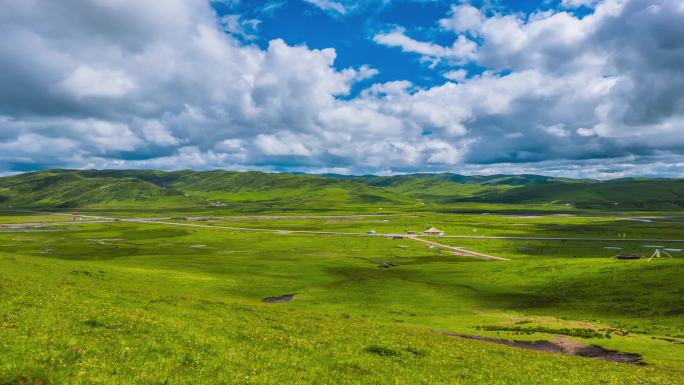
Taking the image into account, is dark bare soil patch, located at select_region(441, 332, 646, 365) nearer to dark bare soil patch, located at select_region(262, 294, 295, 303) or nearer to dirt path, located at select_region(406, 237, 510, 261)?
dark bare soil patch, located at select_region(262, 294, 295, 303)

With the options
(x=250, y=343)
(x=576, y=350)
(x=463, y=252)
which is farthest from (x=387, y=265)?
(x=250, y=343)

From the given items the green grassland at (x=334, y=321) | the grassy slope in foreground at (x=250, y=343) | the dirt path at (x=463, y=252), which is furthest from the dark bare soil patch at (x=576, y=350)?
the dirt path at (x=463, y=252)

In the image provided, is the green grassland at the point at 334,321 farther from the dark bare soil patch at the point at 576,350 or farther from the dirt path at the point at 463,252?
the dirt path at the point at 463,252

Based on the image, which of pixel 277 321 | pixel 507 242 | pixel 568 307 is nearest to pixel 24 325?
pixel 277 321

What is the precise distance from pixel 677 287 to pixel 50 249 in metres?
169

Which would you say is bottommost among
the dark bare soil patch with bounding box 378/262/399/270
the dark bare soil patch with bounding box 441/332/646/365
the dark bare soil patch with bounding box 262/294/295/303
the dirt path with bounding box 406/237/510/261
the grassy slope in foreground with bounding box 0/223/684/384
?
the dirt path with bounding box 406/237/510/261

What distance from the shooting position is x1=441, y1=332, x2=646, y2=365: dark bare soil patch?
1353 inches

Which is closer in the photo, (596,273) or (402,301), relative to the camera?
(402,301)

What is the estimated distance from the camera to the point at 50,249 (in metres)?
133

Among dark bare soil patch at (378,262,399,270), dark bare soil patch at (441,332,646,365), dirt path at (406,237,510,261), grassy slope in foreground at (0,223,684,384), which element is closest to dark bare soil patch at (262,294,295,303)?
grassy slope in foreground at (0,223,684,384)

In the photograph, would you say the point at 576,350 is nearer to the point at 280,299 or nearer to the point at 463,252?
the point at 280,299

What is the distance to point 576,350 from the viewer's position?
3759 centimetres

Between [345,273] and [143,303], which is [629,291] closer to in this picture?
[345,273]

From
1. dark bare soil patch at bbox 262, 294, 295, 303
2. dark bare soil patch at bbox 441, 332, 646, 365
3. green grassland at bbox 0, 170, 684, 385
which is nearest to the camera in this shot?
green grassland at bbox 0, 170, 684, 385
